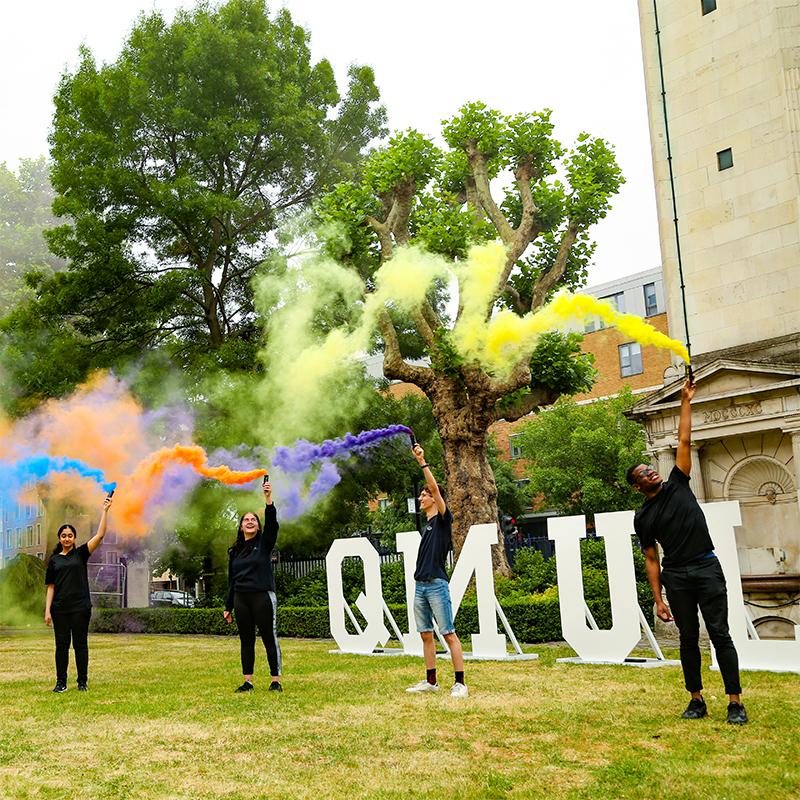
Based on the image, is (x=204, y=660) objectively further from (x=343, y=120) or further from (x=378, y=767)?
(x=343, y=120)

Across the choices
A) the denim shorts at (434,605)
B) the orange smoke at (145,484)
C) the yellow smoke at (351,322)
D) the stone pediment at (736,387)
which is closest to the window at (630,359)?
the yellow smoke at (351,322)

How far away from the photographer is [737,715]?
6062 mm

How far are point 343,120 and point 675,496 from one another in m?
23.0

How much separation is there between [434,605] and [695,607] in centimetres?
285

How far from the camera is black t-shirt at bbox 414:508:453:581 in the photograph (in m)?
8.51

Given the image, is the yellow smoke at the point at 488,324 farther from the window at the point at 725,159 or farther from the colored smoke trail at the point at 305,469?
the window at the point at 725,159

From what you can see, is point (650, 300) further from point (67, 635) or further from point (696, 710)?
point (696, 710)

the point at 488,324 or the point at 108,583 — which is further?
the point at 108,583

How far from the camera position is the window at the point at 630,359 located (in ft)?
152

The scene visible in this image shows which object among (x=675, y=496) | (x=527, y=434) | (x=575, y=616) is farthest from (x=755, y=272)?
(x=527, y=434)

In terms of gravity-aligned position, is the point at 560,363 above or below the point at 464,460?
above

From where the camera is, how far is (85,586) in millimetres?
9883

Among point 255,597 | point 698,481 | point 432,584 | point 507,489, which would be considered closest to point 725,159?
point 698,481

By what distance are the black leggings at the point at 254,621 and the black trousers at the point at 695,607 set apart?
4272mm
